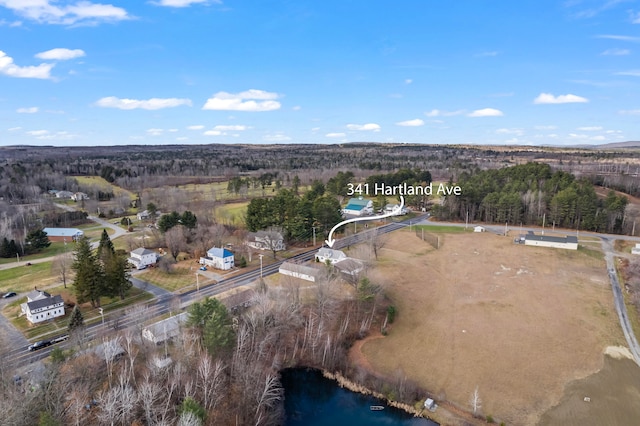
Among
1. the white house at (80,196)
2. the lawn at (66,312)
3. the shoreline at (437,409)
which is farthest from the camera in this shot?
the white house at (80,196)

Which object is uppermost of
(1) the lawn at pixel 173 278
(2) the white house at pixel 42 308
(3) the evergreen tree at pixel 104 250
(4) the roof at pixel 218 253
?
(3) the evergreen tree at pixel 104 250

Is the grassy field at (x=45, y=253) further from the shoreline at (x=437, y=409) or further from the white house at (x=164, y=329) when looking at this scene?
the shoreline at (x=437, y=409)

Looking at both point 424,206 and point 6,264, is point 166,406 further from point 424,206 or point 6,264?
point 424,206

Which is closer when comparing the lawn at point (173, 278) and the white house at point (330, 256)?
the lawn at point (173, 278)

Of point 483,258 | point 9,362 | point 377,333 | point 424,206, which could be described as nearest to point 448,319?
point 377,333

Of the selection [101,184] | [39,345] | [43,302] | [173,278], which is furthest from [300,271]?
[101,184]

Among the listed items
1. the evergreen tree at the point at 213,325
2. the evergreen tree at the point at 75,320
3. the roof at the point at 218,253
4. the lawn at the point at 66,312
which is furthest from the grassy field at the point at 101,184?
the evergreen tree at the point at 213,325

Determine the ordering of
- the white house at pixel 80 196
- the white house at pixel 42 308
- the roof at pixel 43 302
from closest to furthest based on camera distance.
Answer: the roof at pixel 43 302
the white house at pixel 42 308
the white house at pixel 80 196
